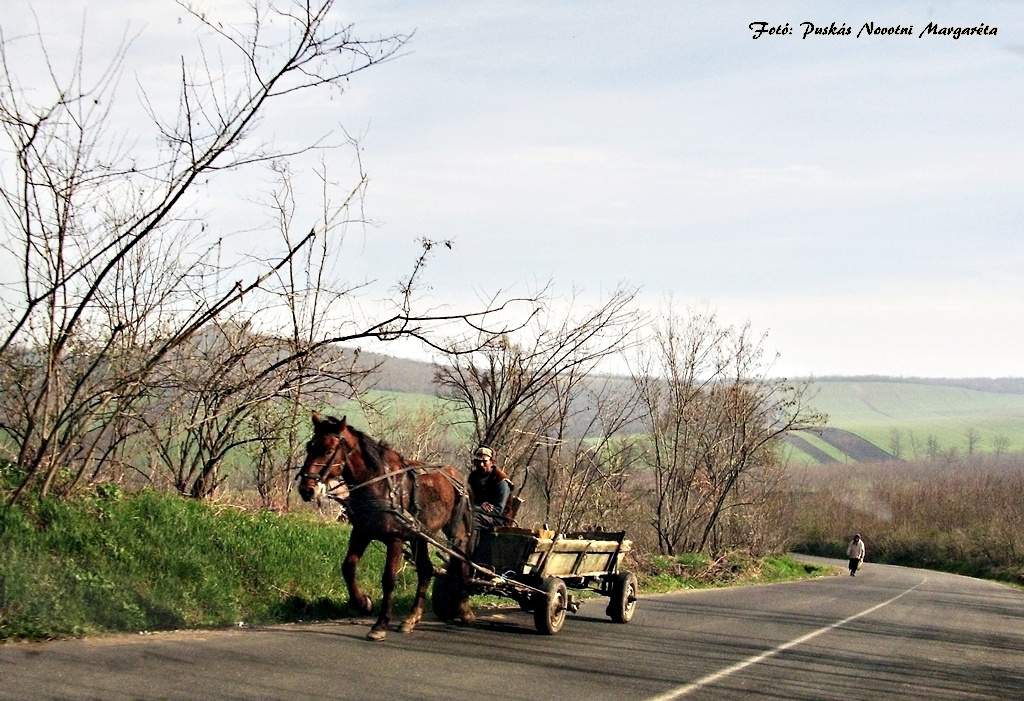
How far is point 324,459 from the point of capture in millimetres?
10141

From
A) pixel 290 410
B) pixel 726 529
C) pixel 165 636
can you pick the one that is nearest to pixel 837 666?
pixel 165 636

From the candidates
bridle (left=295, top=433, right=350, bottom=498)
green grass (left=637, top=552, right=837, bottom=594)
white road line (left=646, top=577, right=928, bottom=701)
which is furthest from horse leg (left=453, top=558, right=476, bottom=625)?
green grass (left=637, top=552, right=837, bottom=594)

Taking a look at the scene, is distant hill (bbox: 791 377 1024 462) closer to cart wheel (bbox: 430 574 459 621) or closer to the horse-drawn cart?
the horse-drawn cart

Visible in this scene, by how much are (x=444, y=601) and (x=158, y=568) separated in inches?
136

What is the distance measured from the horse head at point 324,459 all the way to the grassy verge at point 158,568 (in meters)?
2.09

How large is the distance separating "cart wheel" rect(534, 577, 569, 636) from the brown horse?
3.72 ft

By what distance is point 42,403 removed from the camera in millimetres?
11898

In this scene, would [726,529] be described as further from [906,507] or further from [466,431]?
[906,507]

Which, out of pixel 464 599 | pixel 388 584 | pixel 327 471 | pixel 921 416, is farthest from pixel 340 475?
pixel 921 416

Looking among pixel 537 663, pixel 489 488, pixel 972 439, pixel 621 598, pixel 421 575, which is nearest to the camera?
pixel 537 663

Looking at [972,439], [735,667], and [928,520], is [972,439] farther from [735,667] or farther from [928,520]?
[735,667]

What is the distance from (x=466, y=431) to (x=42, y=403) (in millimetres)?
11166

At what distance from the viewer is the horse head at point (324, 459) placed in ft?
32.3

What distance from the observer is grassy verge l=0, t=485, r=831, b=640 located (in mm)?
9680
